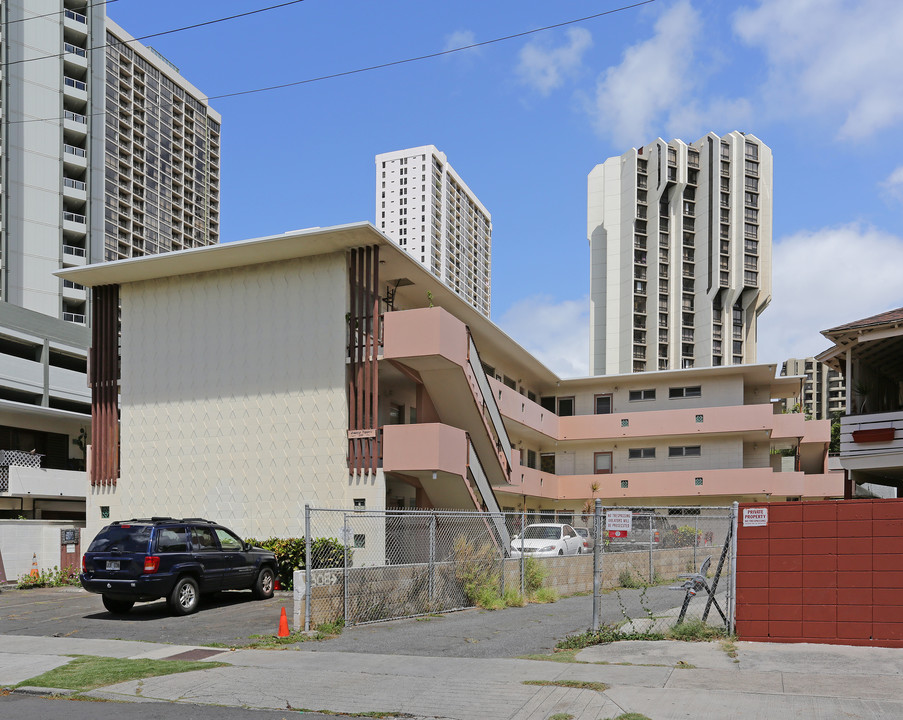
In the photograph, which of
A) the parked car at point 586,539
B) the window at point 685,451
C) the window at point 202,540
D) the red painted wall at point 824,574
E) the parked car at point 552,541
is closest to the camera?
the red painted wall at point 824,574

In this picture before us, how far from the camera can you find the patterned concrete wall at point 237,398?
23125 millimetres

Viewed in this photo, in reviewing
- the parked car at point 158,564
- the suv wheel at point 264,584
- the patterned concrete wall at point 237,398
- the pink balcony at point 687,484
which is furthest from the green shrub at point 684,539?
the parked car at point 158,564

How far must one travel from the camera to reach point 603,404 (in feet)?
142

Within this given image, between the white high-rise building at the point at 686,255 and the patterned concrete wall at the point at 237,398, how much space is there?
236ft

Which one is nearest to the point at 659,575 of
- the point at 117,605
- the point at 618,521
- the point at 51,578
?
the point at 618,521

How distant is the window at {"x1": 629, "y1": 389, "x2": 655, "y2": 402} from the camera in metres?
42.5

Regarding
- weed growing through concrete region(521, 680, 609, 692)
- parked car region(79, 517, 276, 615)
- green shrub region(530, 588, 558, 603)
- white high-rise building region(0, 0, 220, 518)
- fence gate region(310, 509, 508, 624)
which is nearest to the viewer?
weed growing through concrete region(521, 680, 609, 692)

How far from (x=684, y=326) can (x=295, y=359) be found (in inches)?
3033

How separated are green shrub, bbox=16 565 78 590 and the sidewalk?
11.7 metres

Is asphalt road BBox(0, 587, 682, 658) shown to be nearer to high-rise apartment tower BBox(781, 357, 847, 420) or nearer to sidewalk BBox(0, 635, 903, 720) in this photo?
sidewalk BBox(0, 635, 903, 720)

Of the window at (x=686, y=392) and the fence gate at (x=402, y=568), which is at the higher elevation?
the window at (x=686, y=392)

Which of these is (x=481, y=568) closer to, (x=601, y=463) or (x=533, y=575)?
(x=533, y=575)

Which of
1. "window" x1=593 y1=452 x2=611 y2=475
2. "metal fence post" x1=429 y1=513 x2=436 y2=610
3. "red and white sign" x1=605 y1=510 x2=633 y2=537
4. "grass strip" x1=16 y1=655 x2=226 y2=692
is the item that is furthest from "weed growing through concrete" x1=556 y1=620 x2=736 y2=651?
"window" x1=593 y1=452 x2=611 y2=475

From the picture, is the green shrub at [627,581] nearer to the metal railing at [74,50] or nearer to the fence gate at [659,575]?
the fence gate at [659,575]
